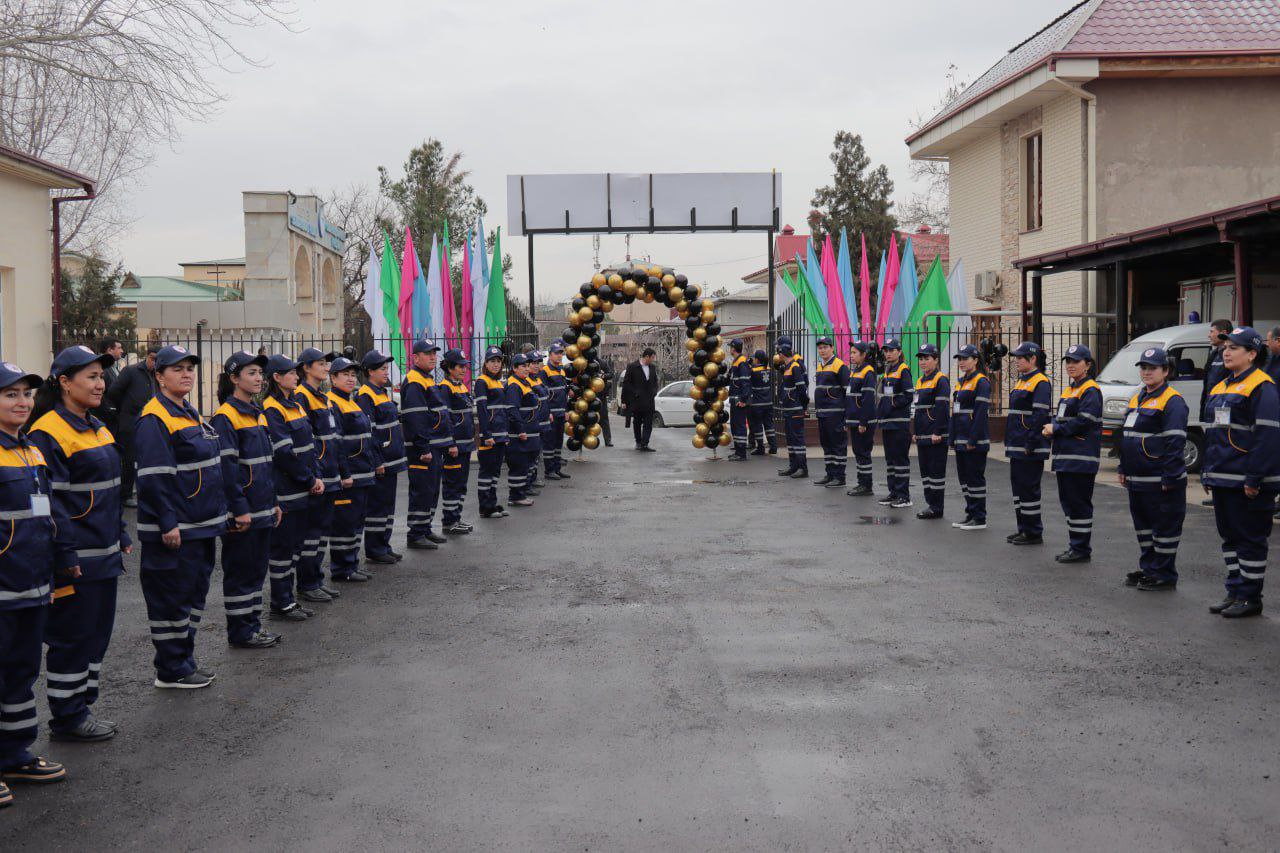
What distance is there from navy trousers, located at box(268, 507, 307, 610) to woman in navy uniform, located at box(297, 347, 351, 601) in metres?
0.33

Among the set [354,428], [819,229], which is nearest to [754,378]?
[354,428]

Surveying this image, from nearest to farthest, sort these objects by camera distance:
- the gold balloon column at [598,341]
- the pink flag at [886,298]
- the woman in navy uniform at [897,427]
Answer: the woman in navy uniform at [897,427], the gold balloon column at [598,341], the pink flag at [886,298]

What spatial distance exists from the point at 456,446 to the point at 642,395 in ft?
37.1

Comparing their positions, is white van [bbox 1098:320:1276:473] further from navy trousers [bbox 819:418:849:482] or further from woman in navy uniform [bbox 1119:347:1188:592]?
woman in navy uniform [bbox 1119:347:1188:592]

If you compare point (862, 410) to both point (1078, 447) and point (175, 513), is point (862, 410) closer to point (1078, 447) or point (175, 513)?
point (1078, 447)

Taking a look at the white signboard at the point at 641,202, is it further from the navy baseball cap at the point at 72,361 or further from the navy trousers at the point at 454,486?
the navy baseball cap at the point at 72,361

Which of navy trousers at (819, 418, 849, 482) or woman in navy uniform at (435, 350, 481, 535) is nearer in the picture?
woman in navy uniform at (435, 350, 481, 535)

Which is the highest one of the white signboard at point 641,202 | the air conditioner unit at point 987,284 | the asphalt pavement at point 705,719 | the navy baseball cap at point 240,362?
the white signboard at point 641,202

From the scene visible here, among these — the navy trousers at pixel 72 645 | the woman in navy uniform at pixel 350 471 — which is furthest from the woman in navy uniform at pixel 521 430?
the navy trousers at pixel 72 645

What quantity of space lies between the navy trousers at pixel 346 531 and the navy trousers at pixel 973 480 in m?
6.45

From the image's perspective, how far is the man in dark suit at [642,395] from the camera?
23359 millimetres

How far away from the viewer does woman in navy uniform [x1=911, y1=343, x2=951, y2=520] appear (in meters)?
13.0

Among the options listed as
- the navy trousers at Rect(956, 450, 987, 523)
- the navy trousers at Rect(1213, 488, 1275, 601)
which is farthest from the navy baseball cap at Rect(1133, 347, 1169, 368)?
the navy trousers at Rect(956, 450, 987, 523)

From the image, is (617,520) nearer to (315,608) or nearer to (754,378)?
(315,608)
